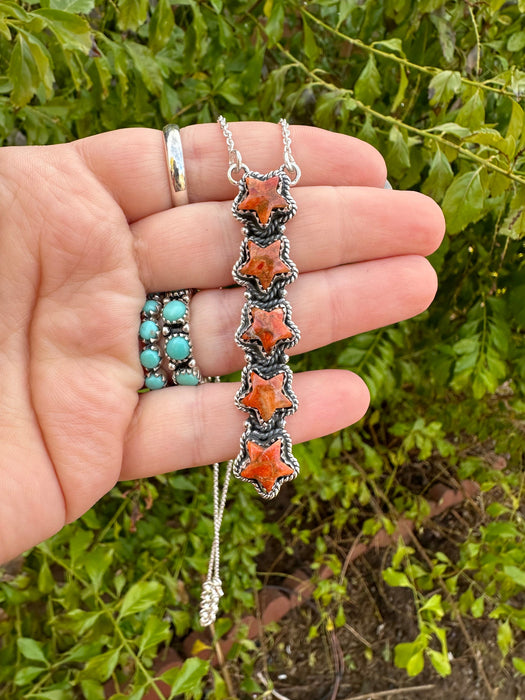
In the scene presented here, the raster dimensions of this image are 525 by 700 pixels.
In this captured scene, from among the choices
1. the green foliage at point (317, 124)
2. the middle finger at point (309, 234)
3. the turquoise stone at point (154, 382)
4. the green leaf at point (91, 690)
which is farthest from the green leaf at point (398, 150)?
the green leaf at point (91, 690)

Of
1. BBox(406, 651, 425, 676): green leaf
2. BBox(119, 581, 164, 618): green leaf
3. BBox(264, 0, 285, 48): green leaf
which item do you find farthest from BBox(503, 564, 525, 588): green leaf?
BBox(264, 0, 285, 48): green leaf

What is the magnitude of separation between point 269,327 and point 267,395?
0.12 metres

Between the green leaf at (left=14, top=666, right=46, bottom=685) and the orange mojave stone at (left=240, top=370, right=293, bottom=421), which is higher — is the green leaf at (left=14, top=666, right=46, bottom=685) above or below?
below

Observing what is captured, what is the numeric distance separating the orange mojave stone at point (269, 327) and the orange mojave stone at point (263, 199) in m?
0.16

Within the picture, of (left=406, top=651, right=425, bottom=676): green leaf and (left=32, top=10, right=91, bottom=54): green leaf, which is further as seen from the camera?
(left=406, top=651, right=425, bottom=676): green leaf

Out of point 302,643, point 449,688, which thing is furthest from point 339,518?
point 449,688

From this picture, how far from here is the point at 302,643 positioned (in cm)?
193

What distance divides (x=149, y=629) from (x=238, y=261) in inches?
28.5

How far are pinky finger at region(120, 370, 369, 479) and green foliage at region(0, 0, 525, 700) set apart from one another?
0.93ft

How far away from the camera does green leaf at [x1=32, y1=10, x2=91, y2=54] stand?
0.90 m

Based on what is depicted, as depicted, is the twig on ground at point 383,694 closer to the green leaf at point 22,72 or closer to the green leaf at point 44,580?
the green leaf at point 44,580

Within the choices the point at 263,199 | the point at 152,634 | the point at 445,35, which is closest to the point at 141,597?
the point at 152,634

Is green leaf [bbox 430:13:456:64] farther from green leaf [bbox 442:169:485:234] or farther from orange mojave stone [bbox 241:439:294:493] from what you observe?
orange mojave stone [bbox 241:439:294:493]

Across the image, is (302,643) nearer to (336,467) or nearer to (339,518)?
(339,518)
